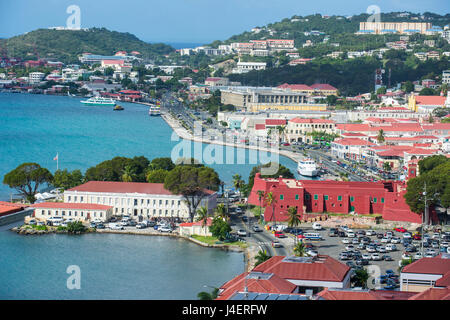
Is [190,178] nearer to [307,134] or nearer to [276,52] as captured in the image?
[307,134]

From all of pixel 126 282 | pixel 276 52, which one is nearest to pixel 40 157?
pixel 126 282

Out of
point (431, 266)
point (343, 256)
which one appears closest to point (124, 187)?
point (343, 256)

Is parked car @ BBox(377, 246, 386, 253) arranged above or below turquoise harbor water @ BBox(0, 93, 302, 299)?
above

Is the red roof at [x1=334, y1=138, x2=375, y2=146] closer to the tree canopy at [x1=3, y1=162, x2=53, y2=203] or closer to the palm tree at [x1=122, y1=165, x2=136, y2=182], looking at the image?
the palm tree at [x1=122, y1=165, x2=136, y2=182]

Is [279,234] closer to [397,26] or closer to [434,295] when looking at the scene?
[434,295]

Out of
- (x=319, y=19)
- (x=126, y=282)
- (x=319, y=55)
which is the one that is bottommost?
(x=126, y=282)

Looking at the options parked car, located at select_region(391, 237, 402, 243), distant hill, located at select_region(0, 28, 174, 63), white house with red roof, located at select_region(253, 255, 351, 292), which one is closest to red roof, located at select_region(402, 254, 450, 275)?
white house with red roof, located at select_region(253, 255, 351, 292)
